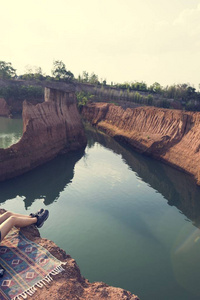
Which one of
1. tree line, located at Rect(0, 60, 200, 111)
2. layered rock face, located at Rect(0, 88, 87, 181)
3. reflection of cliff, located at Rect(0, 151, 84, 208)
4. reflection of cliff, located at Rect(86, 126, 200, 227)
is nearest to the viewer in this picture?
reflection of cliff, located at Rect(0, 151, 84, 208)

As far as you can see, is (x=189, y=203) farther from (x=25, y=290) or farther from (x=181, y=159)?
(x=25, y=290)

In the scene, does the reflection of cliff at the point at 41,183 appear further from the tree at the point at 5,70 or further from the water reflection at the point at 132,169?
the tree at the point at 5,70

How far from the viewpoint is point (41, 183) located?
23.3 meters

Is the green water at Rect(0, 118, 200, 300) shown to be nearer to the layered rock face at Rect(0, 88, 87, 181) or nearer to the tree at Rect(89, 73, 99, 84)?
the layered rock face at Rect(0, 88, 87, 181)

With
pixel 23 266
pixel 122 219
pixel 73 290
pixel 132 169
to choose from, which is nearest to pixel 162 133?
pixel 132 169

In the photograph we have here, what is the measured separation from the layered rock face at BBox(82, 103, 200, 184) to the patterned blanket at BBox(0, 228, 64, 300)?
23.5 m

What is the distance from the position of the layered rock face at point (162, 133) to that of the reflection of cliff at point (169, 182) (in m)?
1.52

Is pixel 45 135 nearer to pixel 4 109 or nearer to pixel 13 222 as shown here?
pixel 13 222

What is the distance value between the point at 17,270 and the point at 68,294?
2.49 metres

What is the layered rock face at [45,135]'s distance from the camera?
22906mm

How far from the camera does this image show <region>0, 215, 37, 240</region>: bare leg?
9.45 metres

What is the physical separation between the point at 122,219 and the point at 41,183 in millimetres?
10708

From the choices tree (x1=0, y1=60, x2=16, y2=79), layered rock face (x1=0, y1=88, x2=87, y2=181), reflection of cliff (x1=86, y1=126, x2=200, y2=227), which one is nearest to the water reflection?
reflection of cliff (x1=86, y1=126, x2=200, y2=227)

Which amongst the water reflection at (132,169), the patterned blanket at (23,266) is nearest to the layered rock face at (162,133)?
the water reflection at (132,169)
